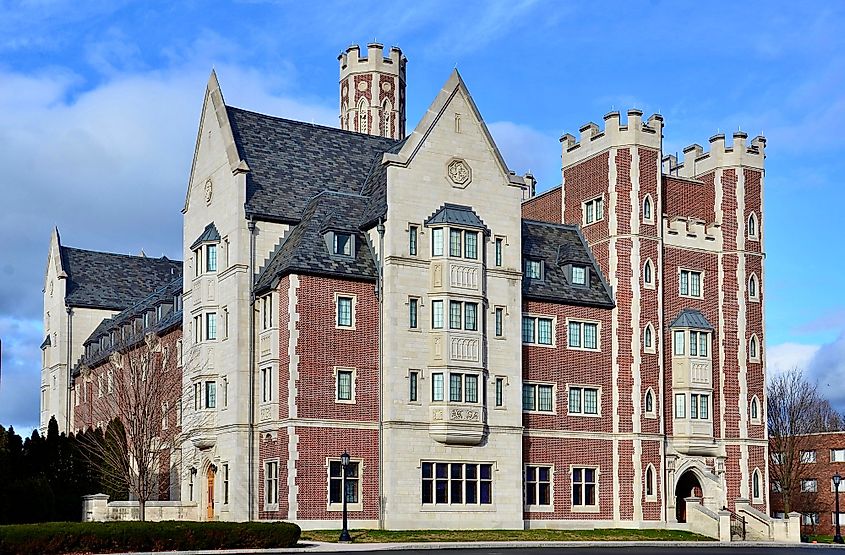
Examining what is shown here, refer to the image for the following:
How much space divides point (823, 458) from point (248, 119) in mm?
56258

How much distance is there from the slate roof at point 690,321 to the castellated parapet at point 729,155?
811cm

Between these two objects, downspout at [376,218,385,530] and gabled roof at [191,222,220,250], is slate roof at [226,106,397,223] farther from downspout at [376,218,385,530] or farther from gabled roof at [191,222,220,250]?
downspout at [376,218,385,530]

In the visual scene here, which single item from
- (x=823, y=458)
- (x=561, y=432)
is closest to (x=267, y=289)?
(x=561, y=432)

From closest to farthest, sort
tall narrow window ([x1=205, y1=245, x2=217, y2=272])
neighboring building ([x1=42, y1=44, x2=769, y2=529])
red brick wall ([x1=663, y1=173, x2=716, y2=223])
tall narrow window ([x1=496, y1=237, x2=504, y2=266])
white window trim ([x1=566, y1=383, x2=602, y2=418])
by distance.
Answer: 1. neighboring building ([x1=42, y1=44, x2=769, y2=529])
2. tall narrow window ([x1=496, y1=237, x2=504, y2=266])
3. tall narrow window ([x1=205, y1=245, x2=217, y2=272])
4. white window trim ([x1=566, y1=383, x2=602, y2=418])
5. red brick wall ([x1=663, y1=173, x2=716, y2=223])

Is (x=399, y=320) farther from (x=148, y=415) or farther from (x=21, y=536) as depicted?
(x=21, y=536)

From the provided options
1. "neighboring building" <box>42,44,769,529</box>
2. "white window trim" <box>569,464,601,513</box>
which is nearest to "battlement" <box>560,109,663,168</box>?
"neighboring building" <box>42,44,769,529</box>

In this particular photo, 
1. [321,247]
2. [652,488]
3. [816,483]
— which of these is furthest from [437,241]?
[816,483]

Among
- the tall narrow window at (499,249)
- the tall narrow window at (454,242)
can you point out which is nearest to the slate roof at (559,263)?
the tall narrow window at (499,249)

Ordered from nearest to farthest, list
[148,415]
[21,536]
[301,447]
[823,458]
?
[21,536] < [301,447] < [148,415] < [823,458]

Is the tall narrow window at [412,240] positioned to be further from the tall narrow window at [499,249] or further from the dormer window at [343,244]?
the tall narrow window at [499,249]

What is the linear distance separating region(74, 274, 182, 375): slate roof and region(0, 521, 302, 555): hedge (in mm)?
20975

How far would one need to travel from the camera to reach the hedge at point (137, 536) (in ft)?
114

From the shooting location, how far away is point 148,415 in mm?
53000

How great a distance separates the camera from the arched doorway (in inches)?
2325
